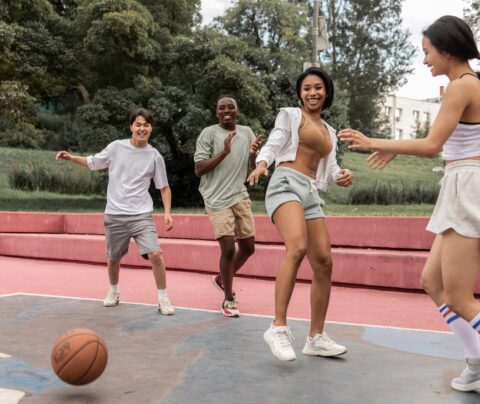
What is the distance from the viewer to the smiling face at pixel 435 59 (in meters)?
3.46

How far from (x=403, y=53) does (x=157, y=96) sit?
36985 mm

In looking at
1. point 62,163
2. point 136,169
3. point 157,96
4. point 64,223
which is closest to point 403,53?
point 62,163

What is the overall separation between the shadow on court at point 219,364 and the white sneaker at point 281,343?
0.12 m

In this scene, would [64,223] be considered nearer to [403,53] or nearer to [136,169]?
[136,169]

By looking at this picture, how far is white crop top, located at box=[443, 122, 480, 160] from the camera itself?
333cm

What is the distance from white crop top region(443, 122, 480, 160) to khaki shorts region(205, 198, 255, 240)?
298 centimetres

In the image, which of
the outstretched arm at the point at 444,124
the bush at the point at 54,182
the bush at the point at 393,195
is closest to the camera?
the outstretched arm at the point at 444,124

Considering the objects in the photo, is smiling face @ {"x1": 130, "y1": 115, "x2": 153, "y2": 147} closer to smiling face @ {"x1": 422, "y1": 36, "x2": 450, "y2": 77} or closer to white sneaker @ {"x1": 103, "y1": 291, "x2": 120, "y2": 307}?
white sneaker @ {"x1": 103, "y1": 291, "x2": 120, "y2": 307}

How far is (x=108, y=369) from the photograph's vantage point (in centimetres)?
412

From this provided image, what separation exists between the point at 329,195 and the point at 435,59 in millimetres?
19119

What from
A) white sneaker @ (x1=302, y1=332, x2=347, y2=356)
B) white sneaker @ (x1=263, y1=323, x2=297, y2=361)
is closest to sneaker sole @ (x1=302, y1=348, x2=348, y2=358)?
white sneaker @ (x1=302, y1=332, x2=347, y2=356)

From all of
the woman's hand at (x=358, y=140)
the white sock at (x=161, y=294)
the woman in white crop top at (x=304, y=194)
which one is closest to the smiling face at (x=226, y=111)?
the woman in white crop top at (x=304, y=194)

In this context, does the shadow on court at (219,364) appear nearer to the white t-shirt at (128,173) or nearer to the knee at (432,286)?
the knee at (432,286)

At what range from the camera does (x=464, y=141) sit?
11.0 feet
